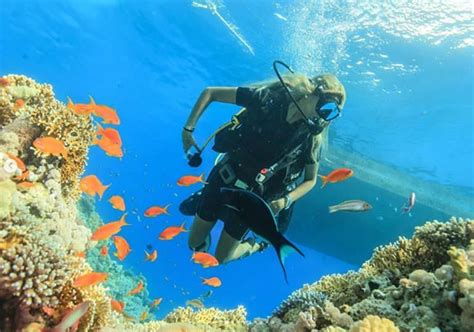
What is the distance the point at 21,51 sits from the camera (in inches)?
2092

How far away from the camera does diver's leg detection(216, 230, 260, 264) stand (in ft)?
20.6

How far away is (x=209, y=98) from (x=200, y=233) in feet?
8.17

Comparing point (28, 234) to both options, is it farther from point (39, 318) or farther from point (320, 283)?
point (320, 283)

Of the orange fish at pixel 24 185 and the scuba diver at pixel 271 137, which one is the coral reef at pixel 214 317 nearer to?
the scuba diver at pixel 271 137

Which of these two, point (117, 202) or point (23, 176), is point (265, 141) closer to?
point (117, 202)

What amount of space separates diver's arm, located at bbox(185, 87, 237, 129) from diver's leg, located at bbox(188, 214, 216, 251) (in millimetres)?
1779

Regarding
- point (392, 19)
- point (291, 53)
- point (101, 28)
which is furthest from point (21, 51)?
point (392, 19)

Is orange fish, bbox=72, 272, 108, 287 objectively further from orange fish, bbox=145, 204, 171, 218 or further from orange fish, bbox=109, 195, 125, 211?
orange fish, bbox=145, 204, 171, 218

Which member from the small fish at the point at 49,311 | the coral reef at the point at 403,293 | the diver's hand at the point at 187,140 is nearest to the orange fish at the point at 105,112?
the diver's hand at the point at 187,140

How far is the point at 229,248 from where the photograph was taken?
6344 millimetres

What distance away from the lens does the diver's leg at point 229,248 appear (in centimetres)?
629

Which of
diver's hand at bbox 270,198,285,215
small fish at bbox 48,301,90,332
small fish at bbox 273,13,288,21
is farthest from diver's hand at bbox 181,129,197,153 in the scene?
small fish at bbox 273,13,288,21

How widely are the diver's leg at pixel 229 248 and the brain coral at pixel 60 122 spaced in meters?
2.57

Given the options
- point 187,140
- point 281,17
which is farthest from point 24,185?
point 281,17
